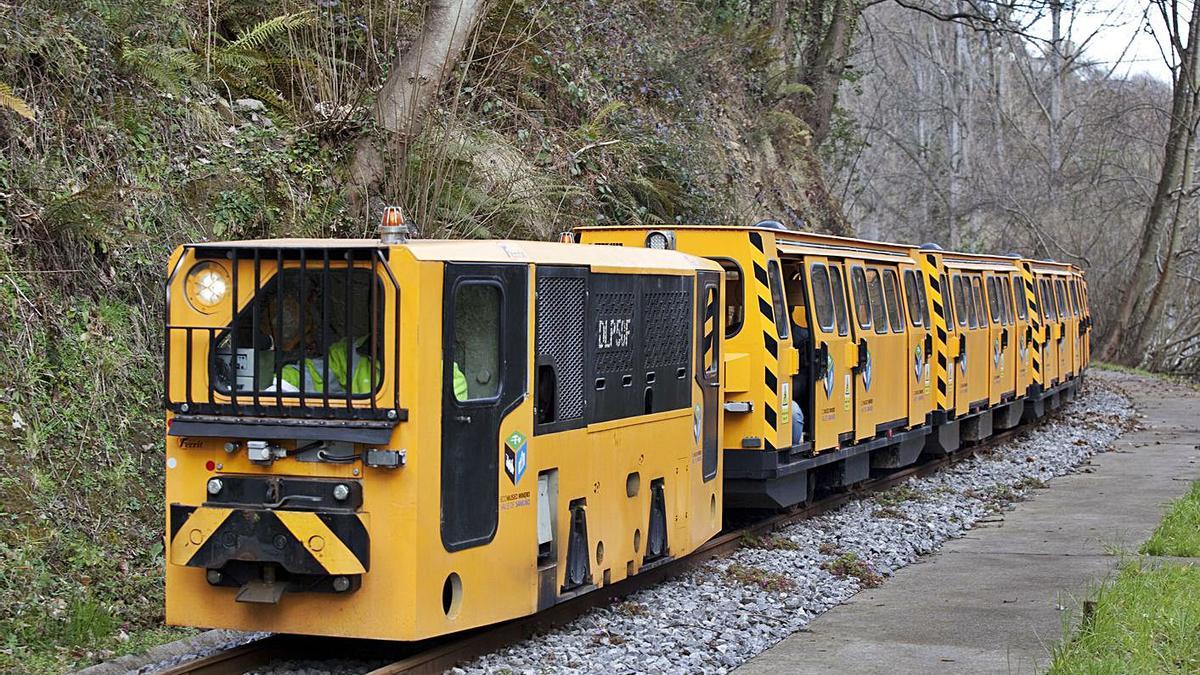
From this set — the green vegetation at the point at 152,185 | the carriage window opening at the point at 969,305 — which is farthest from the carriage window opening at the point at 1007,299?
the green vegetation at the point at 152,185

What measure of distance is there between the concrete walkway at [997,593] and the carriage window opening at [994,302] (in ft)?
15.3

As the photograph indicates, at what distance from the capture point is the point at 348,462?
7.96 metres

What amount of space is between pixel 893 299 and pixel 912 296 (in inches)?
37.5

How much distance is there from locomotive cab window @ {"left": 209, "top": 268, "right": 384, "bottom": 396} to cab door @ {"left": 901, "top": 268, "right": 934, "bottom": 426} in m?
11.2

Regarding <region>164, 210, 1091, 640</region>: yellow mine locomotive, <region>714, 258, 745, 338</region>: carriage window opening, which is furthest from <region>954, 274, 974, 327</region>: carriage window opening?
<region>164, 210, 1091, 640</region>: yellow mine locomotive

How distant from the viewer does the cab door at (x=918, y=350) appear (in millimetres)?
18391

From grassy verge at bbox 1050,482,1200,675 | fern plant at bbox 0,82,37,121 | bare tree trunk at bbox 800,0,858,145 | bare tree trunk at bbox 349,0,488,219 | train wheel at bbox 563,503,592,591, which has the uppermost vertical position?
bare tree trunk at bbox 800,0,858,145

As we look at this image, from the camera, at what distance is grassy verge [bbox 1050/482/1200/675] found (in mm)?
8102

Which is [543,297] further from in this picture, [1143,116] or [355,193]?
[1143,116]

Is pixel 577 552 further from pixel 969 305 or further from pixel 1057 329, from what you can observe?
pixel 1057 329

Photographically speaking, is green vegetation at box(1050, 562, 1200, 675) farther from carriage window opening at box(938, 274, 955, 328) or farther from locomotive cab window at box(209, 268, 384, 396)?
carriage window opening at box(938, 274, 955, 328)

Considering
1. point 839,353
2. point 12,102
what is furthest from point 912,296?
point 12,102

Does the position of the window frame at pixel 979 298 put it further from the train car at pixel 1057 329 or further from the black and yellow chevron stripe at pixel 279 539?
the black and yellow chevron stripe at pixel 279 539

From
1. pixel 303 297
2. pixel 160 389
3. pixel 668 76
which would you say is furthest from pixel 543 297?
pixel 668 76
